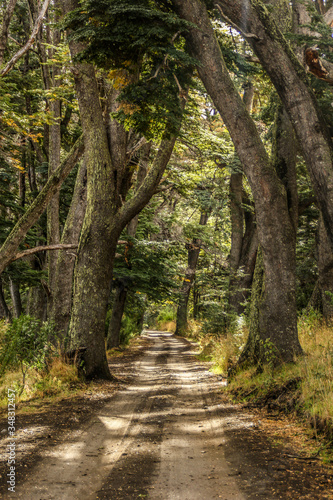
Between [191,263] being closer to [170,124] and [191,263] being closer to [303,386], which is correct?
[170,124]

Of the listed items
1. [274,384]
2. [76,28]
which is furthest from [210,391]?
[76,28]

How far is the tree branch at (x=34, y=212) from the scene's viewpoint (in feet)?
28.3

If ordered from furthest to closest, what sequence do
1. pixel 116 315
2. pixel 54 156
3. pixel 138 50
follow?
pixel 116 315, pixel 54 156, pixel 138 50

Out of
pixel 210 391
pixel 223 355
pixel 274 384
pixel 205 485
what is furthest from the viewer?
pixel 223 355

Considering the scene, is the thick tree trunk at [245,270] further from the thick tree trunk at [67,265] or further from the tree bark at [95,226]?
the tree bark at [95,226]

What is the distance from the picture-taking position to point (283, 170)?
25.9 ft

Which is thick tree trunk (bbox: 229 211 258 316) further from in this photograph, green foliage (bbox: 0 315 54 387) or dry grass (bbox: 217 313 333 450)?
green foliage (bbox: 0 315 54 387)

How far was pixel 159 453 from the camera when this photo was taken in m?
4.06

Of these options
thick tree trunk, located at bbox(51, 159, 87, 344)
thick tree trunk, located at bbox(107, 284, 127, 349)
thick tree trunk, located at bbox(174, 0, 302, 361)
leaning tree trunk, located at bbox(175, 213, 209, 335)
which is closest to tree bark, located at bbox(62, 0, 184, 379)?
thick tree trunk, located at bbox(51, 159, 87, 344)

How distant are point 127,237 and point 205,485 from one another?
397 inches

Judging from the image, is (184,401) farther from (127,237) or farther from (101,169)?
(127,237)

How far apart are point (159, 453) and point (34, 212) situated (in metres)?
6.59

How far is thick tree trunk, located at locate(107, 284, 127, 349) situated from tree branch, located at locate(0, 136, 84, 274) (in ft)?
22.6

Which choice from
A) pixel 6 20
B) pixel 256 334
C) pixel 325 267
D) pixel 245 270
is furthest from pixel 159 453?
pixel 245 270
